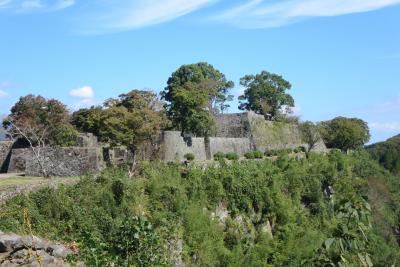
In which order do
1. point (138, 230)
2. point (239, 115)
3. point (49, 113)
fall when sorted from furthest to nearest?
point (239, 115) < point (49, 113) < point (138, 230)

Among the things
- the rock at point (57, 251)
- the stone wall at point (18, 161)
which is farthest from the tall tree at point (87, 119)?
the rock at point (57, 251)

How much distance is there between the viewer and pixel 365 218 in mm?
4500

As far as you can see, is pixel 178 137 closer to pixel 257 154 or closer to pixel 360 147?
pixel 257 154

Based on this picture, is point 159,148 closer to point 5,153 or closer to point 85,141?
point 85,141

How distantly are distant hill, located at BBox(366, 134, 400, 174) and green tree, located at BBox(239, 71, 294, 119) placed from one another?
17305 mm

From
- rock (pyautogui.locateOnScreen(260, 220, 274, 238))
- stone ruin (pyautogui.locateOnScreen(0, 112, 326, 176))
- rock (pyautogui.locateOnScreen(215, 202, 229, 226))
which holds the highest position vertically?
stone ruin (pyautogui.locateOnScreen(0, 112, 326, 176))

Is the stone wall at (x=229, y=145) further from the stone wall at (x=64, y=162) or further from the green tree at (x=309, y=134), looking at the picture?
the green tree at (x=309, y=134)

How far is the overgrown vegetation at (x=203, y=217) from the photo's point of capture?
7289 millimetres

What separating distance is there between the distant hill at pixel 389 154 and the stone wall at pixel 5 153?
149ft

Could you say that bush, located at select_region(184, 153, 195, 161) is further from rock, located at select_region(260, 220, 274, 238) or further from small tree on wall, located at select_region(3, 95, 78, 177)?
small tree on wall, located at select_region(3, 95, 78, 177)

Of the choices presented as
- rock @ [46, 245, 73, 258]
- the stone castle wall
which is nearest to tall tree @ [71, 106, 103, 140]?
the stone castle wall

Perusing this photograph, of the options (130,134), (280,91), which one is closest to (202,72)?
(280,91)

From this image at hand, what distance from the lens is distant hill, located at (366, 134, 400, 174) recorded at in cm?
6101

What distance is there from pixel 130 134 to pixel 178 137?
573 cm
